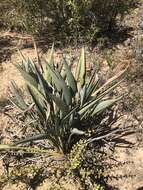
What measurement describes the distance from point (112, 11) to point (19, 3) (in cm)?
170

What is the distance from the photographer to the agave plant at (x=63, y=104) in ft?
16.7

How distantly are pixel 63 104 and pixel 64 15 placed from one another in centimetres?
374

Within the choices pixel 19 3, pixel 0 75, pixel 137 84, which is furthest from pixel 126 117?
pixel 19 3

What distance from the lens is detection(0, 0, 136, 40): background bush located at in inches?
315

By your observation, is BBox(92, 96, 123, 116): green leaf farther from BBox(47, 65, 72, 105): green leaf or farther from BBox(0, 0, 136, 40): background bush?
BBox(0, 0, 136, 40): background bush

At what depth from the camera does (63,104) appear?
4.95m

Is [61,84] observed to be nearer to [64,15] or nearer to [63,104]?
[63,104]

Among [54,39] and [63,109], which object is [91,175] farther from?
[54,39]

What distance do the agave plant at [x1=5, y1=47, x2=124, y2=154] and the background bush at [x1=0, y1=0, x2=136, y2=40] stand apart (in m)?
2.56

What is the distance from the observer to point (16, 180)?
568 centimetres

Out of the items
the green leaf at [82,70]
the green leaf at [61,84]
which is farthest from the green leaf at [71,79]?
the green leaf at [82,70]

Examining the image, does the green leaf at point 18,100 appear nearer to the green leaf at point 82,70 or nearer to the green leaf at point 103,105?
the green leaf at point 82,70

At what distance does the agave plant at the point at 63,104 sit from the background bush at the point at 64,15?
2.56m

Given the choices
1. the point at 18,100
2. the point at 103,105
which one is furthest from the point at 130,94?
the point at 18,100
